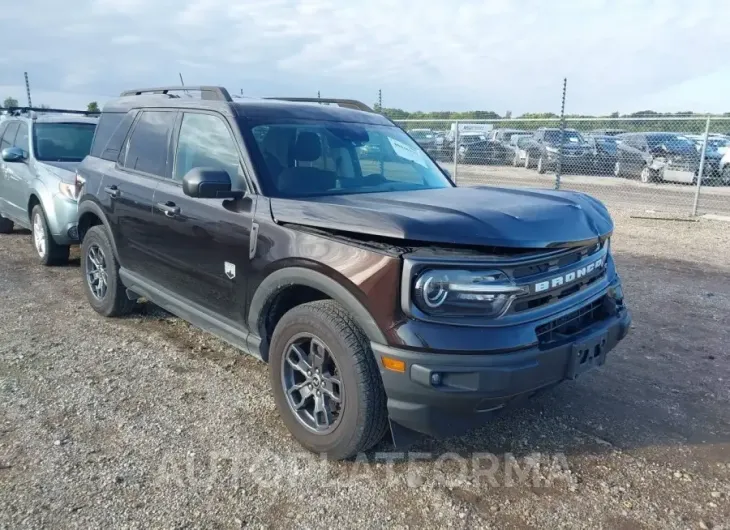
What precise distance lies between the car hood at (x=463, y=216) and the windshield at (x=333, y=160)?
0.21m

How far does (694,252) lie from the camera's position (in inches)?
323

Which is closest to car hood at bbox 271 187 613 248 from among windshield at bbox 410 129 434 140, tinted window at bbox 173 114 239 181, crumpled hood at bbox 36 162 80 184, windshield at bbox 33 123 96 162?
tinted window at bbox 173 114 239 181

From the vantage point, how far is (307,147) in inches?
151

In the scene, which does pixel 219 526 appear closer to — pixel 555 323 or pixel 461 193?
pixel 555 323

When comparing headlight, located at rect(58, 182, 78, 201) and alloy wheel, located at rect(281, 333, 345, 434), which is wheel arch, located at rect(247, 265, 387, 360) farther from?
headlight, located at rect(58, 182, 78, 201)

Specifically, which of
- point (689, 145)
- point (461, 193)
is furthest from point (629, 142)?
point (461, 193)

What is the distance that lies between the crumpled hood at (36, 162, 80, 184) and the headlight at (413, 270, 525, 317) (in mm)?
5440

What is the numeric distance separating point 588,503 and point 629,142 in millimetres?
15120

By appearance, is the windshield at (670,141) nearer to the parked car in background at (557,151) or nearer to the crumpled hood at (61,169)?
the parked car in background at (557,151)

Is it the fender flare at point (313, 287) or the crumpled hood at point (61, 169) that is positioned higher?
the crumpled hood at point (61, 169)

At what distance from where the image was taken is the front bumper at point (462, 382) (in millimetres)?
2602

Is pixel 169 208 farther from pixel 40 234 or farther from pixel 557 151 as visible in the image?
pixel 557 151

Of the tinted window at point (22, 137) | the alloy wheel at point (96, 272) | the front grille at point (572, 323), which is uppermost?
the tinted window at point (22, 137)

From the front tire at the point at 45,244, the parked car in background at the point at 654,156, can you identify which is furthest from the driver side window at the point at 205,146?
the parked car in background at the point at 654,156
